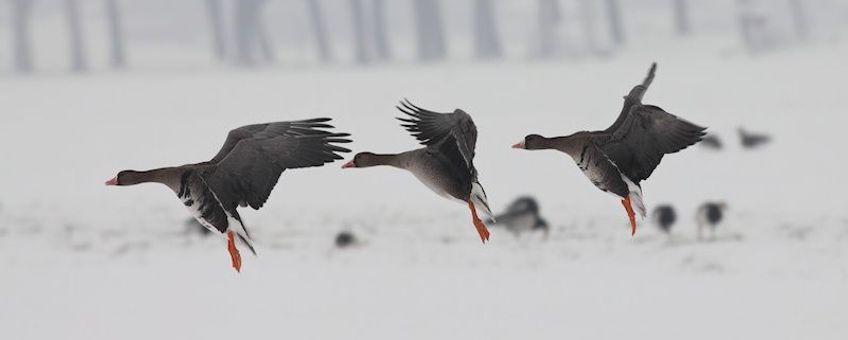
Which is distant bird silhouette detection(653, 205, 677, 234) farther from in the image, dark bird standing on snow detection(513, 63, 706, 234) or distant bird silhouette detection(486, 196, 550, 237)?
dark bird standing on snow detection(513, 63, 706, 234)

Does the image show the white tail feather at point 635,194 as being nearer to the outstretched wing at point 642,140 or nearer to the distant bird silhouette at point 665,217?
the outstretched wing at point 642,140

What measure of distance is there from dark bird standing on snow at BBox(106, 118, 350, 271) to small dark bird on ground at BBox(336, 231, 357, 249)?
8.99 meters

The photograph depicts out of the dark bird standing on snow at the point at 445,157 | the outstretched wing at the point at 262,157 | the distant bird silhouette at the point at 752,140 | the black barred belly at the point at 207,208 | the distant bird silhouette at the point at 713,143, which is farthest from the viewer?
the distant bird silhouette at the point at 752,140

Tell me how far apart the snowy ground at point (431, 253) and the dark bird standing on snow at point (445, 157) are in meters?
5.34

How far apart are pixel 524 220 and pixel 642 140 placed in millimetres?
9226

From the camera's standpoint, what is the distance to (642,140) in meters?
7.16

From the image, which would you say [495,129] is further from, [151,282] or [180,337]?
[180,337]

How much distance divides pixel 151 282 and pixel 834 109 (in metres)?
20.1

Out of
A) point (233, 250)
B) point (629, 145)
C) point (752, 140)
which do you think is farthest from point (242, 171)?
point (752, 140)

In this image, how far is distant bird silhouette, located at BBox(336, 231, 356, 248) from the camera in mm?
16250

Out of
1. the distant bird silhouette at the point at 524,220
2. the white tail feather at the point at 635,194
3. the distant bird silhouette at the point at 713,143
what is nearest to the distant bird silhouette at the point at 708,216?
the distant bird silhouette at the point at 524,220

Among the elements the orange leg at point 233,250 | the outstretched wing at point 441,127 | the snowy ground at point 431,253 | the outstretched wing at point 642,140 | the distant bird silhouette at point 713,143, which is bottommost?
the snowy ground at point 431,253

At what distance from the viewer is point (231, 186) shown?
713cm

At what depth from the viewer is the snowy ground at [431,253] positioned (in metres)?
12.8
